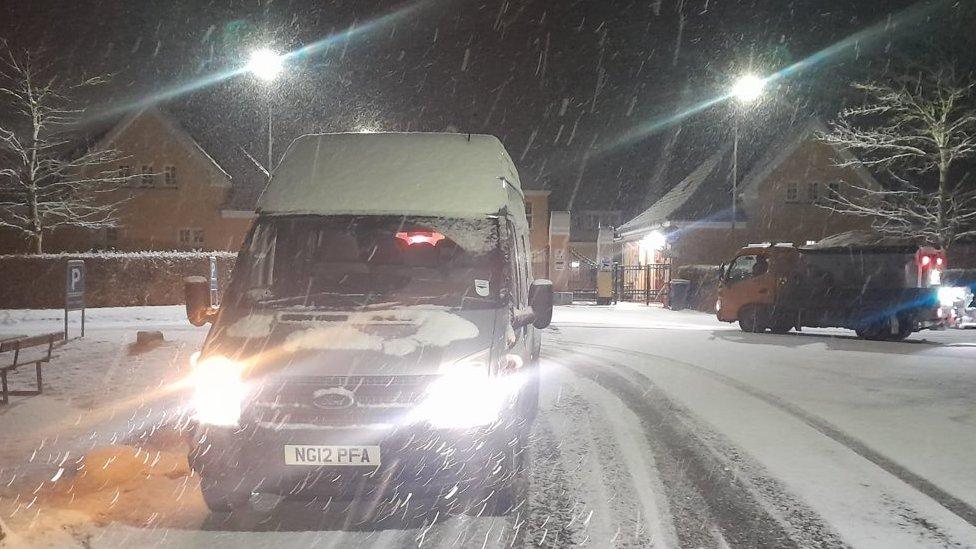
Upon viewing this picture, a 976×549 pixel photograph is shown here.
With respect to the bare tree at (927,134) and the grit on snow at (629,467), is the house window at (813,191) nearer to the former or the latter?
the bare tree at (927,134)

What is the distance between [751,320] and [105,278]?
21862 mm

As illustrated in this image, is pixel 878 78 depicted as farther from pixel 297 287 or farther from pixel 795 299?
pixel 297 287

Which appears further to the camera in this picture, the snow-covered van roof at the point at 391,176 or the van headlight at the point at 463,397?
the snow-covered van roof at the point at 391,176

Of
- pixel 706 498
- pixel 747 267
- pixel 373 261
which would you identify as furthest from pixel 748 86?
pixel 706 498

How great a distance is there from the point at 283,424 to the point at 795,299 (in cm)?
1602

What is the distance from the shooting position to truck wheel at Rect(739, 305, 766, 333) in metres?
18.8

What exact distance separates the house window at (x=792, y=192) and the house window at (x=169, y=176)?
104 feet

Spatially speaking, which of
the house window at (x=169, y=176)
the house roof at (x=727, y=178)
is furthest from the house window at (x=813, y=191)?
the house window at (x=169, y=176)

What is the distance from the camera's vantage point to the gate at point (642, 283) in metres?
31.4

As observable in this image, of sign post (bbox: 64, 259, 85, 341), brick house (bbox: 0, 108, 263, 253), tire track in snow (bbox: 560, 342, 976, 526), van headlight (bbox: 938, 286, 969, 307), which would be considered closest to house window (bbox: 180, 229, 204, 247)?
brick house (bbox: 0, 108, 263, 253)

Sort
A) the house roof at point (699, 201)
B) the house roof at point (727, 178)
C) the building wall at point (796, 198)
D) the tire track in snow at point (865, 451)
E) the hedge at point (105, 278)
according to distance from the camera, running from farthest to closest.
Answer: the building wall at point (796, 198) → the house roof at point (727, 178) → the house roof at point (699, 201) → the hedge at point (105, 278) → the tire track in snow at point (865, 451)

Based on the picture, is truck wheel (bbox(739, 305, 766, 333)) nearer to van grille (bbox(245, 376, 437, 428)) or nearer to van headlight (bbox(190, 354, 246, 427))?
van grille (bbox(245, 376, 437, 428))

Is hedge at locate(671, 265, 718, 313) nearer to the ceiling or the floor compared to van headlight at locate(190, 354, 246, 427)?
nearer to the ceiling

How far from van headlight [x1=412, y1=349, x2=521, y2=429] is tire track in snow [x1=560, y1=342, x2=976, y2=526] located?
3302mm
